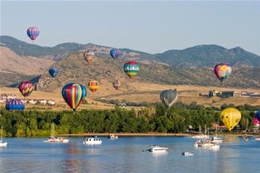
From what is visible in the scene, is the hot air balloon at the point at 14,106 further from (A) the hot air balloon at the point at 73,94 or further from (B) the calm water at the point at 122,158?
(B) the calm water at the point at 122,158

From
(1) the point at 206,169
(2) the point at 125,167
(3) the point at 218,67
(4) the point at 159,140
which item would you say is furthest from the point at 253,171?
(3) the point at 218,67

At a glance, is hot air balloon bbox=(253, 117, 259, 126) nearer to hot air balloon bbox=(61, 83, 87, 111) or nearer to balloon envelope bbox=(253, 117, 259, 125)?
balloon envelope bbox=(253, 117, 259, 125)

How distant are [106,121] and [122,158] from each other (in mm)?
54000

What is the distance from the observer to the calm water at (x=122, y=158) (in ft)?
262

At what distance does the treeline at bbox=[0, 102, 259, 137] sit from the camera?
13812cm

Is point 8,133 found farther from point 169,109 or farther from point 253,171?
point 253,171

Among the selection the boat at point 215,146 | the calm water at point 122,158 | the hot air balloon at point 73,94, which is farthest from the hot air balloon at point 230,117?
the hot air balloon at point 73,94

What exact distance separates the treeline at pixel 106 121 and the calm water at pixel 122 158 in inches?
623

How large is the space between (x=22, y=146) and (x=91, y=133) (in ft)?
114

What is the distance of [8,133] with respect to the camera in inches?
5428

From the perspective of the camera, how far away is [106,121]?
145875 millimetres

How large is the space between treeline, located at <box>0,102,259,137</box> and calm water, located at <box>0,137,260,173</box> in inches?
623

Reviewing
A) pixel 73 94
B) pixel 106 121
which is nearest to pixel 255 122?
pixel 106 121

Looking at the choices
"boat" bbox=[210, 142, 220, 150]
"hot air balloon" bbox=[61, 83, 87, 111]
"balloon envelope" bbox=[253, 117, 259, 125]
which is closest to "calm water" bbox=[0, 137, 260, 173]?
"boat" bbox=[210, 142, 220, 150]
